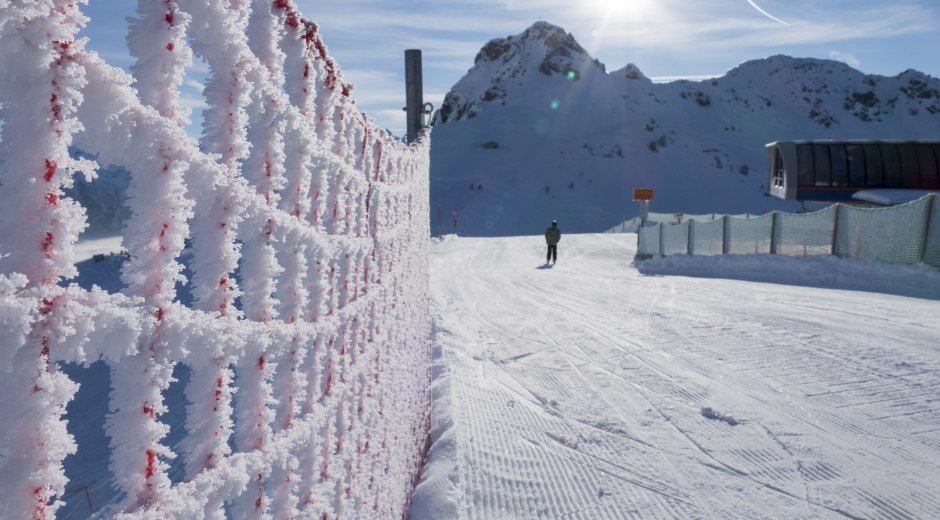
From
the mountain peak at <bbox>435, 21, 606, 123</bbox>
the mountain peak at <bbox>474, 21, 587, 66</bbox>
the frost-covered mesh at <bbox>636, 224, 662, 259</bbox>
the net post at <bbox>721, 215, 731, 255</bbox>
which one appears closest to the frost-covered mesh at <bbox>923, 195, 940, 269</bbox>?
the net post at <bbox>721, 215, 731, 255</bbox>

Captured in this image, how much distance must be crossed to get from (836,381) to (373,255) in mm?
4493

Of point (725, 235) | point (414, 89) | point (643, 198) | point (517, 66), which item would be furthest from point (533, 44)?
point (414, 89)

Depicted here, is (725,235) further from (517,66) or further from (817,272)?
(517,66)

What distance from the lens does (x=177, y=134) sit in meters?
0.85

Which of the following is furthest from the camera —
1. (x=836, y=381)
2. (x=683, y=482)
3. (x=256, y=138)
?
(x=836, y=381)

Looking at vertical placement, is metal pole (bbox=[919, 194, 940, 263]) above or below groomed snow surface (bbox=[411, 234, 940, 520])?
above

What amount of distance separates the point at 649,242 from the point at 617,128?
64505mm

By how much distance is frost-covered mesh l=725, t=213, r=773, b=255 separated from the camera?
1528 cm

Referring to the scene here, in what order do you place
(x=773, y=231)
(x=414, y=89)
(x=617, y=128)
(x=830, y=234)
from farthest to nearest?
(x=617, y=128)
(x=773, y=231)
(x=830, y=234)
(x=414, y=89)

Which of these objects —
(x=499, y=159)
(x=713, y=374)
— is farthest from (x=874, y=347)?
(x=499, y=159)

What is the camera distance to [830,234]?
1325 cm

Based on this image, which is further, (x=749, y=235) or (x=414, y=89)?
(x=749, y=235)

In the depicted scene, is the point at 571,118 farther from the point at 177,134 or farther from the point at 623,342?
the point at 177,134

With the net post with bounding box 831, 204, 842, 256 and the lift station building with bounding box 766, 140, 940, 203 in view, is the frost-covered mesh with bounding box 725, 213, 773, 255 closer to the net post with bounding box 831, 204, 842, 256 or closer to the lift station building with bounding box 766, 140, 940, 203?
the net post with bounding box 831, 204, 842, 256
